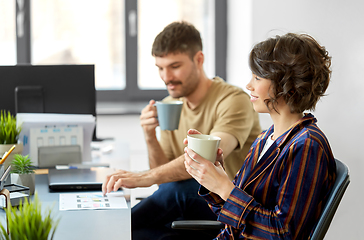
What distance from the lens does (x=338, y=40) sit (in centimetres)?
177

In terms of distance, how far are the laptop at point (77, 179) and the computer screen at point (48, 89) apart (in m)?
0.39

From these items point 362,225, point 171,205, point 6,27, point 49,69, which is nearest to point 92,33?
point 6,27

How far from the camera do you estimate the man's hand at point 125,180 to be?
1332 millimetres

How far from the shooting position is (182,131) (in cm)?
206

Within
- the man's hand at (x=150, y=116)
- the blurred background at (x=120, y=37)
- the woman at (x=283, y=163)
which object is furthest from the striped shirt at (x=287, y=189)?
the blurred background at (x=120, y=37)

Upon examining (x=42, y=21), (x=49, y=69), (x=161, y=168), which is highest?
(x=42, y=21)

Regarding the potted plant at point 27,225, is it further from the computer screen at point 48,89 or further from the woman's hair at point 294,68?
the computer screen at point 48,89

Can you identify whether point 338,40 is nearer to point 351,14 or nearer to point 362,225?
point 351,14

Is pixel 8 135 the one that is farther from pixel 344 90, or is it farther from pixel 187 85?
pixel 344 90

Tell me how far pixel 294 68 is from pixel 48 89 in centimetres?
117

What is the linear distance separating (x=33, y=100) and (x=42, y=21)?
6.02 ft

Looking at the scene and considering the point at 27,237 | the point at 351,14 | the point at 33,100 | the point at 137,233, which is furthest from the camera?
the point at 33,100

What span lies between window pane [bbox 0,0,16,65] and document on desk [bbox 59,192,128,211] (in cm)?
245

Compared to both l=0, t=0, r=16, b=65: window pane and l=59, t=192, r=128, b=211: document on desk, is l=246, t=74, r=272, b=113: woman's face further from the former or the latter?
l=0, t=0, r=16, b=65: window pane
